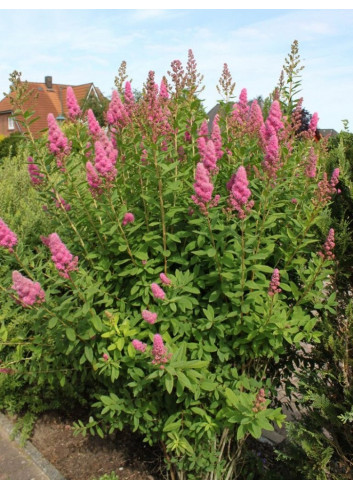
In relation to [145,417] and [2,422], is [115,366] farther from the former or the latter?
[2,422]

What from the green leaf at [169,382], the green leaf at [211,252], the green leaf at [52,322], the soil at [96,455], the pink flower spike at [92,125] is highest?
the pink flower spike at [92,125]

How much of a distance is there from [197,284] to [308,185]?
0.98 metres

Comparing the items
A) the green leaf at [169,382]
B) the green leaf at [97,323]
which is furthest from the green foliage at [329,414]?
the green leaf at [97,323]

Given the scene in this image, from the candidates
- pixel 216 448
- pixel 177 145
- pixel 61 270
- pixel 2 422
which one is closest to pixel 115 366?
pixel 61 270

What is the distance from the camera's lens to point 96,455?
363cm

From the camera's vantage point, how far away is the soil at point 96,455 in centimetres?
344

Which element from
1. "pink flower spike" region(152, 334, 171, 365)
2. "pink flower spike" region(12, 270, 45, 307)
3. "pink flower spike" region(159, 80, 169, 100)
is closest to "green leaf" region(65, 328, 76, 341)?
"pink flower spike" region(12, 270, 45, 307)

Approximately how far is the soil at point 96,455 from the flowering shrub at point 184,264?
0.39m

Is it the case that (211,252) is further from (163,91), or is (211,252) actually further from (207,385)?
(163,91)

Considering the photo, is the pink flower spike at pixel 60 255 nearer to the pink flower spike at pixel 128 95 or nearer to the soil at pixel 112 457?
the pink flower spike at pixel 128 95

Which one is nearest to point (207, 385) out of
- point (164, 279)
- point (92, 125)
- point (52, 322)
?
point (164, 279)

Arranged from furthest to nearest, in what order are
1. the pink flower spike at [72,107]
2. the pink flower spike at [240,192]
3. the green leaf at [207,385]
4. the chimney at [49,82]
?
the chimney at [49,82]
the pink flower spike at [72,107]
the green leaf at [207,385]
the pink flower spike at [240,192]

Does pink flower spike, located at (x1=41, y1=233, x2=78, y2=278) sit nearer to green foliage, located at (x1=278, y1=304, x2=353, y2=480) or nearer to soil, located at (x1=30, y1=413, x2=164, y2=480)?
green foliage, located at (x1=278, y1=304, x2=353, y2=480)

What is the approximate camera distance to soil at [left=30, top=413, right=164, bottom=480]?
344cm
